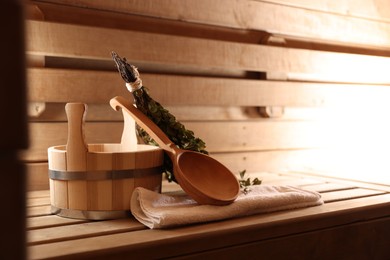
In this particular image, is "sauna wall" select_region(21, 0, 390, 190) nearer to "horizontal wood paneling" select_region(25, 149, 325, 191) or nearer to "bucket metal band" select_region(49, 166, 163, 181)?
"horizontal wood paneling" select_region(25, 149, 325, 191)

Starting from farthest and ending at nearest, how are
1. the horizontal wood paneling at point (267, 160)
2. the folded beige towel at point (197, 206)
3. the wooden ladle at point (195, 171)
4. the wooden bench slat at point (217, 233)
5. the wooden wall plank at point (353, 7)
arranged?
the wooden wall plank at point (353, 7)
the horizontal wood paneling at point (267, 160)
the wooden ladle at point (195, 171)
the folded beige towel at point (197, 206)
the wooden bench slat at point (217, 233)

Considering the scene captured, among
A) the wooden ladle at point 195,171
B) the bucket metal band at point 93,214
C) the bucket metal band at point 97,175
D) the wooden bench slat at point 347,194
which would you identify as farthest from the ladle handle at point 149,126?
the wooden bench slat at point 347,194

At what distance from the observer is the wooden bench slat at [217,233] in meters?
0.91

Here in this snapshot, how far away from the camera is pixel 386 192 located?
1537mm

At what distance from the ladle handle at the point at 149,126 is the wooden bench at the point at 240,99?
242mm

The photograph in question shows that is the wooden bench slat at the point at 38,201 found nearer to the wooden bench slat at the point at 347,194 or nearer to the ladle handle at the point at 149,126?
the ladle handle at the point at 149,126

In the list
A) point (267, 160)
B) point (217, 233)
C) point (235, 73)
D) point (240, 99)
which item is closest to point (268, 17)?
point (235, 73)

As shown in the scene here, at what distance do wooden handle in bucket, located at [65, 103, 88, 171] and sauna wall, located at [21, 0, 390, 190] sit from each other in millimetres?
264

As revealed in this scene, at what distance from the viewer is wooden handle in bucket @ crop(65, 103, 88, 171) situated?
1104 mm

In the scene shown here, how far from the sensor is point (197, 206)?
3.78 ft

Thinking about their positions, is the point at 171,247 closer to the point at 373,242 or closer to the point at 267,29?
the point at 373,242

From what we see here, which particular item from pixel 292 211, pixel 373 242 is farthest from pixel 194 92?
pixel 373 242

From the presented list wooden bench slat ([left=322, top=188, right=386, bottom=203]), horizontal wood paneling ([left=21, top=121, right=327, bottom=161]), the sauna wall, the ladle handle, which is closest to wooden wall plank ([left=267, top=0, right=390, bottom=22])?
the sauna wall

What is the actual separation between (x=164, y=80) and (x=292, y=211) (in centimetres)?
79
